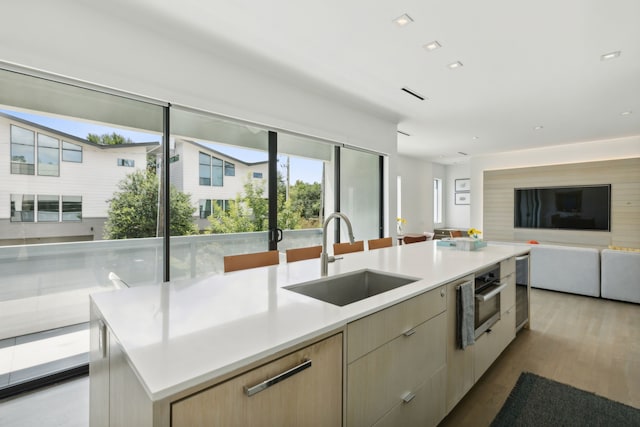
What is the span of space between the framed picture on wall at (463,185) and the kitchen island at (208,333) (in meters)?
8.81

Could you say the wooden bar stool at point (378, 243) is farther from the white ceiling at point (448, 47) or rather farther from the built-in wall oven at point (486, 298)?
the white ceiling at point (448, 47)

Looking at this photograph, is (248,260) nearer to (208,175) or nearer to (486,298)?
(208,175)

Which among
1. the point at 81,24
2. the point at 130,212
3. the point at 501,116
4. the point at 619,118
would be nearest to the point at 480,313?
the point at 130,212

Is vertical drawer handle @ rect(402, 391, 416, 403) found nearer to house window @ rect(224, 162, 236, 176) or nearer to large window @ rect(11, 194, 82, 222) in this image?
large window @ rect(11, 194, 82, 222)

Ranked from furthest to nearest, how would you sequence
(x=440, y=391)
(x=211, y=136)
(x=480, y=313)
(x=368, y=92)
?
1. (x=368, y=92)
2. (x=211, y=136)
3. (x=480, y=313)
4. (x=440, y=391)

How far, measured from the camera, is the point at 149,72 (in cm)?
240

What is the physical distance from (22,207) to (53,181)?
0.25 meters

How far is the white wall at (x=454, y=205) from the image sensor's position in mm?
9563

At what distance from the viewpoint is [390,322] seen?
1.23 metres

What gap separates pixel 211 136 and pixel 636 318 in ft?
16.5

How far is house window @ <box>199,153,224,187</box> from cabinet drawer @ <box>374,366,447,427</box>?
8.48ft

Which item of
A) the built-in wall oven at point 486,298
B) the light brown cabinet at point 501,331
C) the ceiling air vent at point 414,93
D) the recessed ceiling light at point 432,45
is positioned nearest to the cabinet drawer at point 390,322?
the built-in wall oven at point 486,298

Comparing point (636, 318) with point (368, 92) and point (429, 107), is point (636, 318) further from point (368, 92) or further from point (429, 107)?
point (368, 92)

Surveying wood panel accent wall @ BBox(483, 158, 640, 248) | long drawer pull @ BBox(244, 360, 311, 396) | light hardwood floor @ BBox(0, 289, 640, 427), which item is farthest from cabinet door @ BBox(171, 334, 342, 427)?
wood panel accent wall @ BBox(483, 158, 640, 248)
